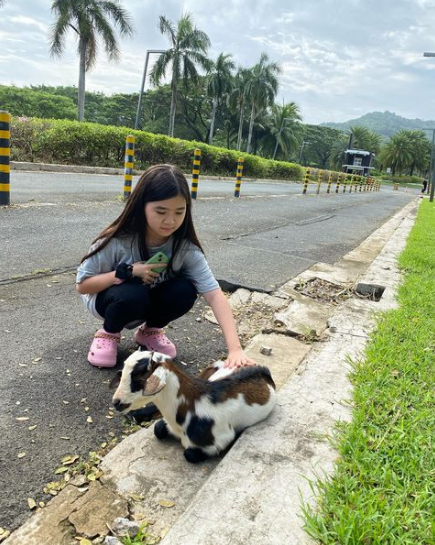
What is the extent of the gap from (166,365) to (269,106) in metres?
51.5

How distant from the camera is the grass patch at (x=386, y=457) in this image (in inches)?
52.0

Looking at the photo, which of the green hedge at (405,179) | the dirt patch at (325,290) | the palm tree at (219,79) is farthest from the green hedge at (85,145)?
the green hedge at (405,179)

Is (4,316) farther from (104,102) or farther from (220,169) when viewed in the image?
(104,102)

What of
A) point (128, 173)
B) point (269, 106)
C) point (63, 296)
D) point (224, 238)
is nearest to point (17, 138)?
point (128, 173)

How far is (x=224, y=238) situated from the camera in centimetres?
638

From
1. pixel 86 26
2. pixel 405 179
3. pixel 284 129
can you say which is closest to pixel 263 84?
pixel 284 129

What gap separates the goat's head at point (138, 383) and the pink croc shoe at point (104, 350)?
0.75 metres

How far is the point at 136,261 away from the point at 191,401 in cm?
89

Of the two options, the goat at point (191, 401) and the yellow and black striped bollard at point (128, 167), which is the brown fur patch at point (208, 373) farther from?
the yellow and black striped bollard at point (128, 167)

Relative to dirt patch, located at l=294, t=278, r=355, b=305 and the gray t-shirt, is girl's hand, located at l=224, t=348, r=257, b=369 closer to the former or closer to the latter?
the gray t-shirt

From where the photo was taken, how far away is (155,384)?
5.24ft

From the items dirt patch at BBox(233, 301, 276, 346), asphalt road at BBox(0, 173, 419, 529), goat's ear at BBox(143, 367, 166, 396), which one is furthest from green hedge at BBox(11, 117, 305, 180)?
goat's ear at BBox(143, 367, 166, 396)

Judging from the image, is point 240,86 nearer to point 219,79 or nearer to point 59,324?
point 219,79

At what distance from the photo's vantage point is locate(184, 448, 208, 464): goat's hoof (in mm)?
1724
